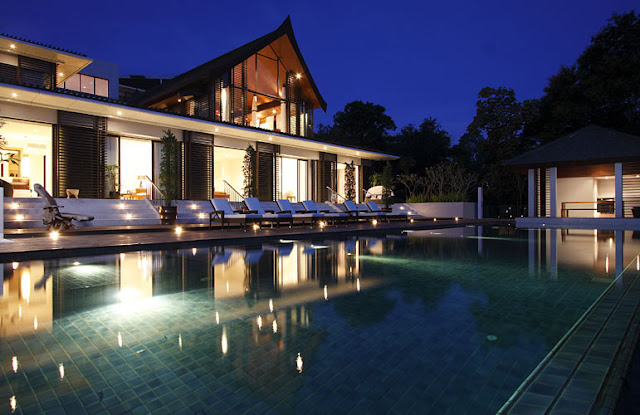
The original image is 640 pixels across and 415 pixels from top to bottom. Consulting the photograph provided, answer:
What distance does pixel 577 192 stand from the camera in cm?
2009

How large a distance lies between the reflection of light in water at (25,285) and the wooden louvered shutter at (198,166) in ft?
36.8

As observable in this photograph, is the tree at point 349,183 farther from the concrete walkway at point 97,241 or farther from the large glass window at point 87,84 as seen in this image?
the large glass window at point 87,84

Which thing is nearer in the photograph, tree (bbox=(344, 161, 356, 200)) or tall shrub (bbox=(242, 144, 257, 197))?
tall shrub (bbox=(242, 144, 257, 197))

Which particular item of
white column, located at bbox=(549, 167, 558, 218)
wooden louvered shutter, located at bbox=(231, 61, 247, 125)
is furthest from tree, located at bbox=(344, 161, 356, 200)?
white column, located at bbox=(549, 167, 558, 218)

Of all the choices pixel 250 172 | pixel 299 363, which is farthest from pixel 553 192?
pixel 299 363

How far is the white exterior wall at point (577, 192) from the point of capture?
19.8 m

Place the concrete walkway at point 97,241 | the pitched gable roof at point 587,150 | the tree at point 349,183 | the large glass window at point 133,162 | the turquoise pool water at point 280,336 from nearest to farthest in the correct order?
the turquoise pool water at point 280,336, the concrete walkway at point 97,241, the pitched gable roof at point 587,150, the large glass window at point 133,162, the tree at point 349,183

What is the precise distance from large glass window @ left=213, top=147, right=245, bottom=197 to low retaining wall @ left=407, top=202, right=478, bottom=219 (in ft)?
31.0

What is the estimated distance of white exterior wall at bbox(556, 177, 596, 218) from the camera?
1975 centimetres

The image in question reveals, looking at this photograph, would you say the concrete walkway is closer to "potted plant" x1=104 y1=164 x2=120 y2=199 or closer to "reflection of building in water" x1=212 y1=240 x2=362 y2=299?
"reflection of building in water" x1=212 y1=240 x2=362 y2=299

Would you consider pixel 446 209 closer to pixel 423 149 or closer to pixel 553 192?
pixel 553 192

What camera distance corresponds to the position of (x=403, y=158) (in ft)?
86.7

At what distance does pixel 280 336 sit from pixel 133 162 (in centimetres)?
1786

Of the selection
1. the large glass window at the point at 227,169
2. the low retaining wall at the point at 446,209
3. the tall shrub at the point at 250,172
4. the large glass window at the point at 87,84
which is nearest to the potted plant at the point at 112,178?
the tall shrub at the point at 250,172
